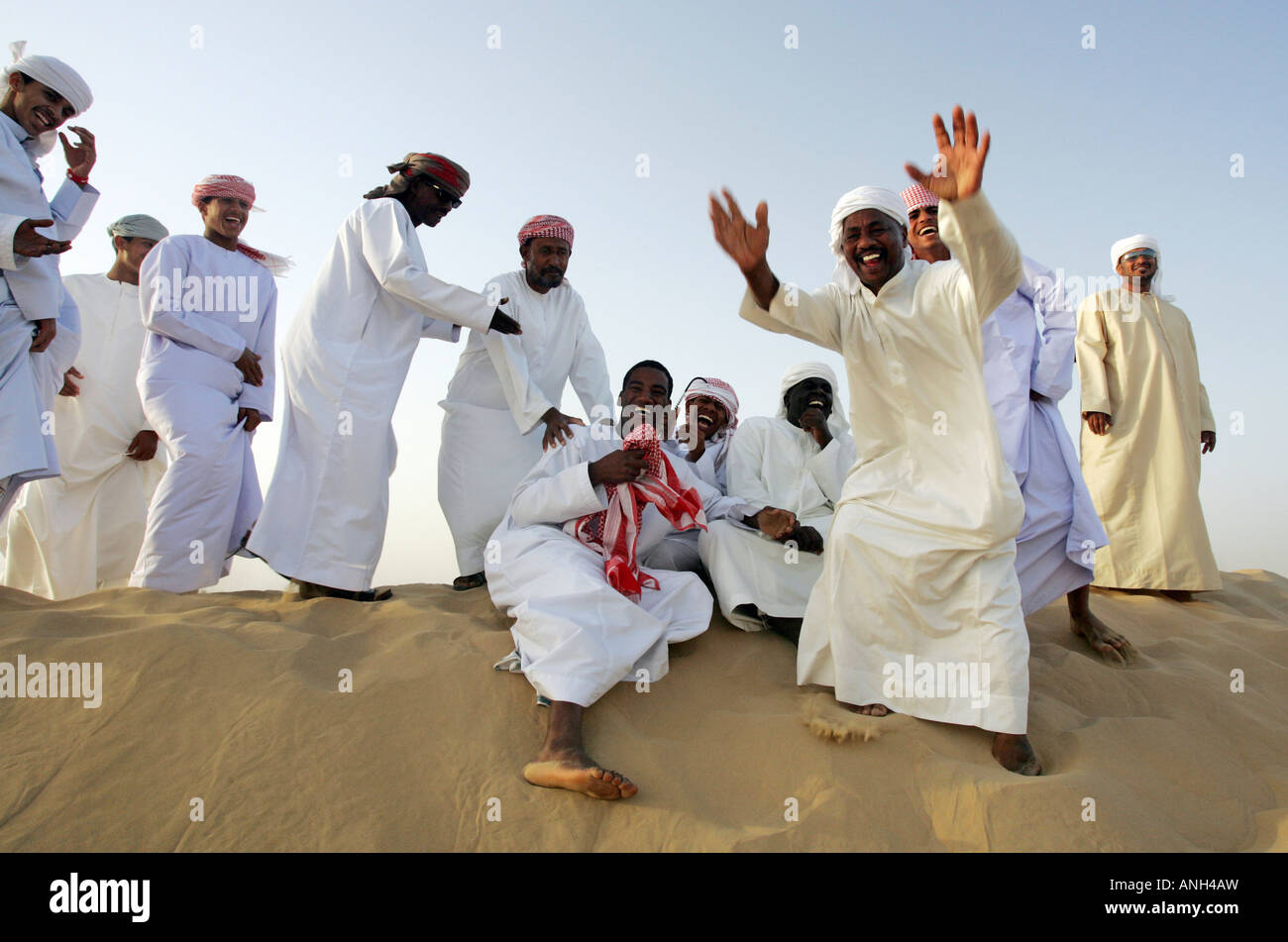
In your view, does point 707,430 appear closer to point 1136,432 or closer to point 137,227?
point 1136,432

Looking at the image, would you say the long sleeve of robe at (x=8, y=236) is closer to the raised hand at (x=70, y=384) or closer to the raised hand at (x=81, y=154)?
the raised hand at (x=81, y=154)

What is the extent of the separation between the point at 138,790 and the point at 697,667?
6.23 feet

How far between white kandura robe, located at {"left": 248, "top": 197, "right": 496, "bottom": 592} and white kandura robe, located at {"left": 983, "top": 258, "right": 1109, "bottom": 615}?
2.67 meters

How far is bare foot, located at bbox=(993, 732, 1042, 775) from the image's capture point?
2.78 m

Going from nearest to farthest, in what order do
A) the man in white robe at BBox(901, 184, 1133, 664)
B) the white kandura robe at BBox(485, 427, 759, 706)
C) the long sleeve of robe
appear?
the white kandura robe at BBox(485, 427, 759, 706), the long sleeve of robe, the man in white robe at BBox(901, 184, 1133, 664)

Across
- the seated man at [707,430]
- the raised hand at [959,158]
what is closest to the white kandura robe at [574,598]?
the seated man at [707,430]

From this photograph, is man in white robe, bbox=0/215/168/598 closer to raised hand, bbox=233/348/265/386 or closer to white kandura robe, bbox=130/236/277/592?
white kandura robe, bbox=130/236/277/592

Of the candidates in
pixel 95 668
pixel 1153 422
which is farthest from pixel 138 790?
pixel 1153 422

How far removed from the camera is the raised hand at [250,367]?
488cm

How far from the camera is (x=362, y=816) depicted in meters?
2.44

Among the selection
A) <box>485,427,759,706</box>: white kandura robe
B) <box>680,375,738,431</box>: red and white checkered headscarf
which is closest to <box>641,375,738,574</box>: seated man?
<box>680,375,738,431</box>: red and white checkered headscarf

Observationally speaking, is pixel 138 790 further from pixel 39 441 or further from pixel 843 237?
pixel 843 237

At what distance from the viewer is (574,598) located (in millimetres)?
3078

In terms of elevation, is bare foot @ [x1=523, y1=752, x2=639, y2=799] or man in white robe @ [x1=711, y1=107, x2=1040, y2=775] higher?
man in white robe @ [x1=711, y1=107, x2=1040, y2=775]
